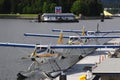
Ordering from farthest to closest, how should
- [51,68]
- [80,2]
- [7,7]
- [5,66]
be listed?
[7,7] < [80,2] < [5,66] < [51,68]

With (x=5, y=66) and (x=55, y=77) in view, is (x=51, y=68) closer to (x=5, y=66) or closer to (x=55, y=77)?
(x=55, y=77)

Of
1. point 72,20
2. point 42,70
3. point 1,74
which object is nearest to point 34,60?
point 42,70

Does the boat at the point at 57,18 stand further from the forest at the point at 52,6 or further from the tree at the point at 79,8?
the tree at the point at 79,8

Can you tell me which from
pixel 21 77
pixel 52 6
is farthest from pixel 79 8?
pixel 21 77

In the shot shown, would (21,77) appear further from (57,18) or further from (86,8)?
(86,8)

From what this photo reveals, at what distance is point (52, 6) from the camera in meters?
112

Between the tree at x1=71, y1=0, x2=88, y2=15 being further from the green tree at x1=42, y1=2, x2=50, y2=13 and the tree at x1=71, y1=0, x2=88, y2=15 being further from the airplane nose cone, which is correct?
the airplane nose cone

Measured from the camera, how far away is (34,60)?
1786cm

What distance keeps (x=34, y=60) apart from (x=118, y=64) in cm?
684

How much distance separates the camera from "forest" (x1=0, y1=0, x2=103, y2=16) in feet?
363

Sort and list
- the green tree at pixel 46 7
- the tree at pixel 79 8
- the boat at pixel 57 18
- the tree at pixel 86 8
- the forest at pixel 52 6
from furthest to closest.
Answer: the forest at pixel 52 6, the green tree at pixel 46 7, the tree at pixel 86 8, the tree at pixel 79 8, the boat at pixel 57 18

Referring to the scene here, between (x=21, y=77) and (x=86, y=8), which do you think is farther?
(x=86, y=8)

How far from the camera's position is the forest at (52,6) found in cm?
11062

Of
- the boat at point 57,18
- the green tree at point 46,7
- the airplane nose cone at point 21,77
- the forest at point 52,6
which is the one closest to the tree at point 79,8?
the forest at point 52,6
